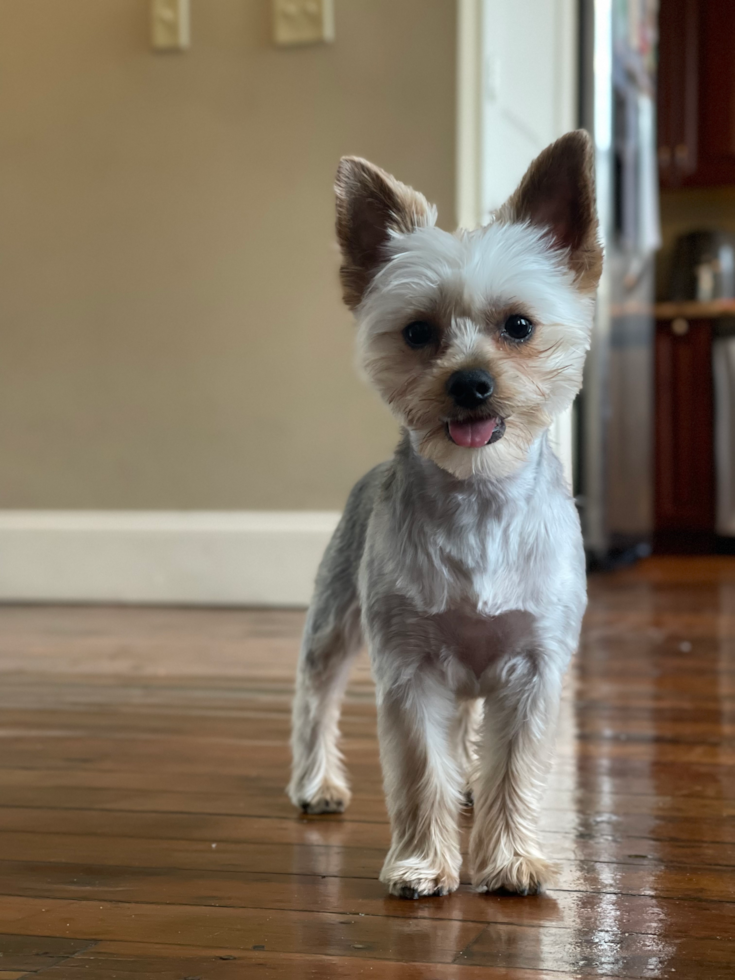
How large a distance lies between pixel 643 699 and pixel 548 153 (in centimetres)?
129

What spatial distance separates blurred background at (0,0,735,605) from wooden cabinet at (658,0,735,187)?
2.55 m

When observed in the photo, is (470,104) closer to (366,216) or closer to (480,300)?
(366,216)

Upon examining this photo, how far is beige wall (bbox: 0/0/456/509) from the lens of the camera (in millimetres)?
3291

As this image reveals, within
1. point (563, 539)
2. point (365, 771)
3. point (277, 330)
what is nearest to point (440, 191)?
point (277, 330)

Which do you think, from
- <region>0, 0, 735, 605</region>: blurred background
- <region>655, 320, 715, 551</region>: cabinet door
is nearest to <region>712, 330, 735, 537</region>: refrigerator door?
<region>655, 320, 715, 551</region>: cabinet door

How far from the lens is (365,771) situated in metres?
1.64

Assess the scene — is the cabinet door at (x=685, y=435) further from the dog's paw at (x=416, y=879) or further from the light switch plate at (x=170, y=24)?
the dog's paw at (x=416, y=879)

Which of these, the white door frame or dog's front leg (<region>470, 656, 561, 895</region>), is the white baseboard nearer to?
the white door frame

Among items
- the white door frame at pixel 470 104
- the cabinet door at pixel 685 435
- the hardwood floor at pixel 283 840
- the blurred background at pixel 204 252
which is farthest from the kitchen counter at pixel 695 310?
the hardwood floor at pixel 283 840

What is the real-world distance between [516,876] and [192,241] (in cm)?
269

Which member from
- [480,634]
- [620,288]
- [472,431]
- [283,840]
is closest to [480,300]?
[472,431]

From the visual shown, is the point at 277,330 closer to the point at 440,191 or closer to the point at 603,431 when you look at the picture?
the point at 440,191

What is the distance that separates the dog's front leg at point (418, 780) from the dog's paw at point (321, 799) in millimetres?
287

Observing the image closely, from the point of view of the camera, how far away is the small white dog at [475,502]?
3.58 ft
